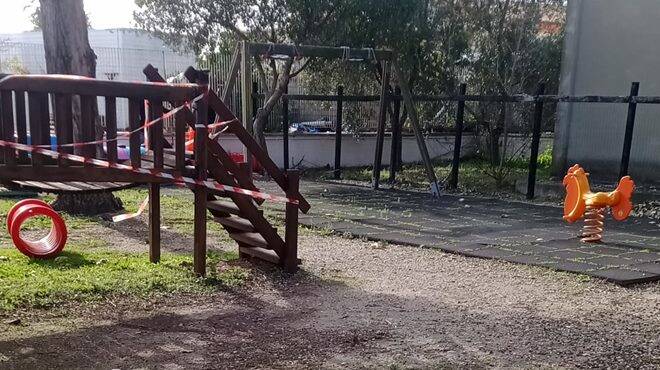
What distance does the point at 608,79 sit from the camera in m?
11.9

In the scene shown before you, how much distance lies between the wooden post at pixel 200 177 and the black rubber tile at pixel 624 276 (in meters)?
3.50

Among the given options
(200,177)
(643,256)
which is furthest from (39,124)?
(643,256)

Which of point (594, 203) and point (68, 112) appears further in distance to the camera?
point (594, 203)

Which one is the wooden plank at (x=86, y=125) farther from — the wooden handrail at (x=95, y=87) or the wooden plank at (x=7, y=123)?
the wooden plank at (x=7, y=123)

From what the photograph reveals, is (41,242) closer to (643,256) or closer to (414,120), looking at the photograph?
(643,256)

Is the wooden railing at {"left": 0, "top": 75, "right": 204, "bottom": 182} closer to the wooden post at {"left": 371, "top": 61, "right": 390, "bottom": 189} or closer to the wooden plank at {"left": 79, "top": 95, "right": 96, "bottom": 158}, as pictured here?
the wooden plank at {"left": 79, "top": 95, "right": 96, "bottom": 158}

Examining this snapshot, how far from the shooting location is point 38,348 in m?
3.78

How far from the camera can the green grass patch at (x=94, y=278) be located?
4672mm

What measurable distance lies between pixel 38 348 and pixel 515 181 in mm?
10213

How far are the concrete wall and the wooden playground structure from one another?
7.99 meters

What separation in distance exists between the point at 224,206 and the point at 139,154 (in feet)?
4.37

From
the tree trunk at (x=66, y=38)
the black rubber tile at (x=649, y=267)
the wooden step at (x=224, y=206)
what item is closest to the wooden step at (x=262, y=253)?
the wooden step at (x=224, y=206)

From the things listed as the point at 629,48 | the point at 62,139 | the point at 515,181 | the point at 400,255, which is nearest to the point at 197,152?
the point at 62,139

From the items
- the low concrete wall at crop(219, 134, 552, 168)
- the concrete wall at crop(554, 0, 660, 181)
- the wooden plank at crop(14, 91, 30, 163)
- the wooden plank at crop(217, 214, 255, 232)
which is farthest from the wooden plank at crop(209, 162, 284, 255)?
the low concrete wall at crop(219, 134, 552, 168)
